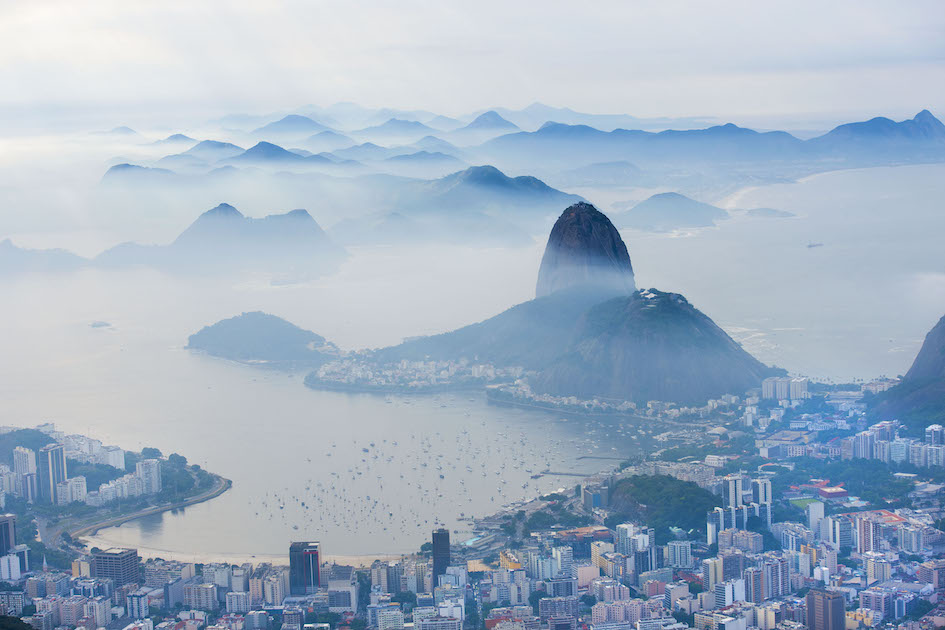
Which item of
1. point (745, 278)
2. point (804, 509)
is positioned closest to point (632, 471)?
point (804, 509)

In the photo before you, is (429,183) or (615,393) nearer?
(615,393)

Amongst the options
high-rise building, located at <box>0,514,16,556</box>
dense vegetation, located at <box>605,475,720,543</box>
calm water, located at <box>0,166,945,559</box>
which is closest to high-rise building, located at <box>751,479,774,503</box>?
dense vegetation, located at <box>605,475,720,543</box>

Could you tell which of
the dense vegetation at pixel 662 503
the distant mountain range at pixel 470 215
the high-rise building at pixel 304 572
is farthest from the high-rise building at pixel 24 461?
the distant mountain range at pixel 470 215

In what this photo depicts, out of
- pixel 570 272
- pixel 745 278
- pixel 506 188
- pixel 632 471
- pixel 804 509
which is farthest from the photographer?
pixel 506 188

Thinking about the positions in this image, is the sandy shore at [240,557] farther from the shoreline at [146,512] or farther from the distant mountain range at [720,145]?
the distant mountain range at [720,145]

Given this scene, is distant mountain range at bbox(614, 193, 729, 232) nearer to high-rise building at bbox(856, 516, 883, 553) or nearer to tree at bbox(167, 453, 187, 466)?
tree at bbox(167, 453, 187, 466)

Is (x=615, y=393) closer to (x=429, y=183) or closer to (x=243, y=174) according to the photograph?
(x=429, y=183)

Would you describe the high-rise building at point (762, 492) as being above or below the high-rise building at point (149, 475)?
below
